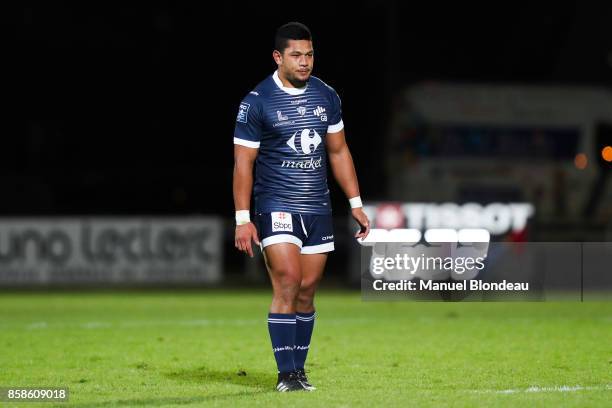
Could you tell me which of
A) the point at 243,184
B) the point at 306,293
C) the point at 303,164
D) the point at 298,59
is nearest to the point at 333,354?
the point at 306,293

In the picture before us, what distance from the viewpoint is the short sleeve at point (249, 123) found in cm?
848

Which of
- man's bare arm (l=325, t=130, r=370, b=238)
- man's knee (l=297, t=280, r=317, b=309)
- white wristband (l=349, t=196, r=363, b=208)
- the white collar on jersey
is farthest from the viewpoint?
white wristband (l=349, t=196, r=363, b=208)

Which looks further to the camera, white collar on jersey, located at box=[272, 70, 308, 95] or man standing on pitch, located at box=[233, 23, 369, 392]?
white collar on jersey, located at box=[272, 70, 308, 95]

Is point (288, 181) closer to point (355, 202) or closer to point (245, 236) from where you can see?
point (245, 236)

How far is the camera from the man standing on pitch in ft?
27.8

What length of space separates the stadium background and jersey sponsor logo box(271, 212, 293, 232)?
1745 cm

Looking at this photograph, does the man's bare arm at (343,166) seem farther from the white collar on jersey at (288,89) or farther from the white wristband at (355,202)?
the white collar on jersey at (288,89)

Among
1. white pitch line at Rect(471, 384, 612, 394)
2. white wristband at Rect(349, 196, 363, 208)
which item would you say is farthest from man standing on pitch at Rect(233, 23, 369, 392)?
white pitch line at Rect(471, 384, 612, 394)

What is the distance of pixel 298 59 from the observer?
844 cm

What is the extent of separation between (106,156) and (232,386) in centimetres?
3268

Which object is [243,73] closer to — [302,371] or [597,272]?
[597,272]

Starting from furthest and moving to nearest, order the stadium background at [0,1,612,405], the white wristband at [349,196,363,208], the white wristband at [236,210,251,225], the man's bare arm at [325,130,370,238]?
1. the stadium background at [0,1,612,405]
2. the white wristband at [349,196,363,208]
3. the man's bare arm at [325,130,370,238]
4. the white wristband at [236,210,251,225]

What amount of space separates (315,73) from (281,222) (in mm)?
31306

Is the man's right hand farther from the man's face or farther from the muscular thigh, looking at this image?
the man's face
